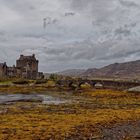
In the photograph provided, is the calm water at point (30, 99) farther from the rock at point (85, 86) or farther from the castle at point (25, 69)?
the castle at point (25, 69)

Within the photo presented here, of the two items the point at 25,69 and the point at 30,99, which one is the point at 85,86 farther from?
the point at 30,99

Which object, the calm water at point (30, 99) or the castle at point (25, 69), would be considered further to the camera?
the castle at point (25, 69)

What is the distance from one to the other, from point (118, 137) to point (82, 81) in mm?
137807

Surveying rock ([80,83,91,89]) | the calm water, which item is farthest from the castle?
the calm water

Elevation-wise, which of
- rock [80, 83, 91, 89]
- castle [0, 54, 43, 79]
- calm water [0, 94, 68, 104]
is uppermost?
castle [0, 54, 43, 79]

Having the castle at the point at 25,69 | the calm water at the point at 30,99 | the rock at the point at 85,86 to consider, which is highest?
the castle at the point at 25,69

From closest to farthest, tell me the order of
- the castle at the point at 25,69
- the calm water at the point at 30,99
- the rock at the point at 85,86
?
the calm water at the point at 30,99
the rock at the point at 85,86
the castle at the point at 25,69

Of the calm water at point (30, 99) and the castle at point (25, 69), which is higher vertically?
the castle at point (25, 69)

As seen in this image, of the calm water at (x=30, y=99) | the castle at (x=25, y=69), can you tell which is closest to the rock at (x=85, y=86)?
the castle at (x=25, y=69)

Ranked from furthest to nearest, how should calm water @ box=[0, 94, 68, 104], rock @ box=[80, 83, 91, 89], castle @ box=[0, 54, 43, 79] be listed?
1. castle @ box=[0, 54, 43, 79]
2. rock @ box=[80, 83, 91, 89]
3. calm water @ box=[0, 94, 68, 104]

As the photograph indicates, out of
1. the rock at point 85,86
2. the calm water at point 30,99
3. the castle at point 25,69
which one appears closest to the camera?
the calm water at point 30,99

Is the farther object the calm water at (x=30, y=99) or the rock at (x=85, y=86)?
the rock at (x=85, y=86)

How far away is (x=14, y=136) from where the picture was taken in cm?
3098

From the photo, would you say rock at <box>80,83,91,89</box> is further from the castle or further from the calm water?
the calm water
